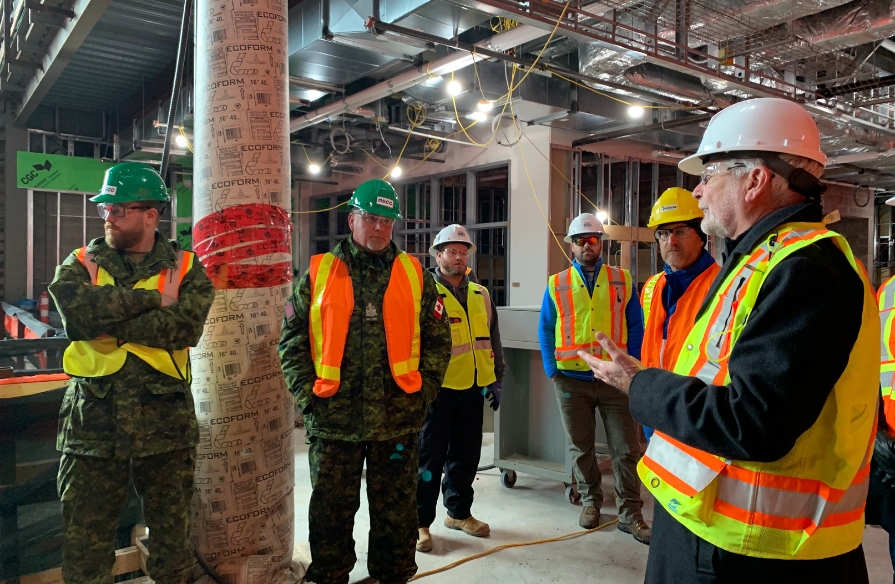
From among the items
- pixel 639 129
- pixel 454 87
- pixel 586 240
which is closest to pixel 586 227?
pixel 586 240

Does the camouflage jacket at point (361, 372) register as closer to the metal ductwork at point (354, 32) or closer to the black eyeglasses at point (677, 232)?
the black eyeglasses at point (677, 232)

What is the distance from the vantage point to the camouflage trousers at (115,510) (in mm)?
2221

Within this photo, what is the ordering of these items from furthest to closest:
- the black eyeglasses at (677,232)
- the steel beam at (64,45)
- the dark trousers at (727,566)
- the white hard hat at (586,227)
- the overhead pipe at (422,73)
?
the steel beam at (64,45) → the overhead pipe at (422,73) → the white hard hat at (586,227) → the black eyeglasses at (677,232) → the dark trousers at (727,566)

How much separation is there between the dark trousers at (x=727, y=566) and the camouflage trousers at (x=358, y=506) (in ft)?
4.64

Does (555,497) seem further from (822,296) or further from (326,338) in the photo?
(822,296)

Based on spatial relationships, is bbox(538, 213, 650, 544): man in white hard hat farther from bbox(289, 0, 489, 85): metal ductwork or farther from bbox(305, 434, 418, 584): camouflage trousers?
bbox(289, 0, 489, 85): metal ductwork

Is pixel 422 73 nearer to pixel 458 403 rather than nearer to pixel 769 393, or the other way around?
pixel 458 403

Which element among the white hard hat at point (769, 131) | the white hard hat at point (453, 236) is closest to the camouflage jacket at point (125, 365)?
the white hard hat at point (453, 236)

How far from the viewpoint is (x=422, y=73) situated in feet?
16.3

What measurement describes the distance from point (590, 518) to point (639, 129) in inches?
204

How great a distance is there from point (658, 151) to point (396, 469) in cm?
730

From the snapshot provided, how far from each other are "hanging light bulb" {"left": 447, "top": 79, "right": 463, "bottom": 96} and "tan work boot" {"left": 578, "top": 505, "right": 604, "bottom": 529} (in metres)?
3.81

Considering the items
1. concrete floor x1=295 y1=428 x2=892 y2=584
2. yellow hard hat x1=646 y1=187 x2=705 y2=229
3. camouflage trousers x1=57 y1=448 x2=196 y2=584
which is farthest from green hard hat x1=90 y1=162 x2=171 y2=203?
yellow hard hat x1=646 y1=187 x2=705 y2=229

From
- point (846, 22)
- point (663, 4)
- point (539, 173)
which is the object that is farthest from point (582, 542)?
point (539, 173)
